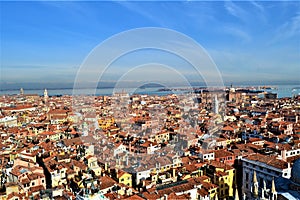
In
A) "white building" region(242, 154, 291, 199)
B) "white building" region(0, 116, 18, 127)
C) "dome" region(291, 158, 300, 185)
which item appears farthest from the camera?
"white building" region(0, 116, 18, 127)

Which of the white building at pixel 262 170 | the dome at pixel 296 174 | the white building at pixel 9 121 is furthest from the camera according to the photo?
the white building at pixel 9 121

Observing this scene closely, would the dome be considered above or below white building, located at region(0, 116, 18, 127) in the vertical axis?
A: above

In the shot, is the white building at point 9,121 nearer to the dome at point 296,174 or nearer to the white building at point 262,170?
the white building at point 262,170

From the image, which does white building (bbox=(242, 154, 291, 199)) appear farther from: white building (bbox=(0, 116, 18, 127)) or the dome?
white building (bbox=(0, 116, 18, 127))

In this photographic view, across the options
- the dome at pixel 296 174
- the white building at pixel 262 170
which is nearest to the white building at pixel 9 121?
the white building at pixel 262 170

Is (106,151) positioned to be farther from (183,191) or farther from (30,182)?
(183,191)

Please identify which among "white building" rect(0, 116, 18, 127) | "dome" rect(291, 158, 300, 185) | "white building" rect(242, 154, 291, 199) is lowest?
"white building" rect(0, 116, 18, 127)

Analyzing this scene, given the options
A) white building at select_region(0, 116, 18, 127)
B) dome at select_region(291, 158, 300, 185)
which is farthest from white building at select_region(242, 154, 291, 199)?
white building at select_region(0, 116, 18, 127)

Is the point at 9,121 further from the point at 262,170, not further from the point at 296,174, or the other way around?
the point at 296,174

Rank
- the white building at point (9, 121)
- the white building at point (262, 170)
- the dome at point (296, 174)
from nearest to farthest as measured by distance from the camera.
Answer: the dome at point (296, 174)
the white building at point (262, 170)
the white building at point (9, 121)

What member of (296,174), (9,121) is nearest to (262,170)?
(296,174)

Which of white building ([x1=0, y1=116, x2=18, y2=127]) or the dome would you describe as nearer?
the dome

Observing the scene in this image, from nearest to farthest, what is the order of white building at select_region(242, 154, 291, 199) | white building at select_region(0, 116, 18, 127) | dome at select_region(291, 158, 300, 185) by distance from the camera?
1. dome at select_region(291, 158, 300, 185)
2. white building at select_region(242, 154, 291, 199)
3. white building at select_region(0, 116, 18, 127)

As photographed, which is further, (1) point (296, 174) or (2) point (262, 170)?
(2) point (262, 170)
